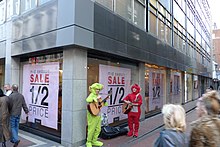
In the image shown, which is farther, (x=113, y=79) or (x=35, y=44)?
(x=113, y=79)

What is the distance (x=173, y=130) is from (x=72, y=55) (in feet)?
15.1

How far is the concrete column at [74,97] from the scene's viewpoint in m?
6.30

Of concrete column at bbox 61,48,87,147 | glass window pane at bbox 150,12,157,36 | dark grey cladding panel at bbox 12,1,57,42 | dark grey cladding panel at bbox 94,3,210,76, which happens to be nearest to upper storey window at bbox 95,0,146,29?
dark grey cladding panel at bbox 94,3,210,76

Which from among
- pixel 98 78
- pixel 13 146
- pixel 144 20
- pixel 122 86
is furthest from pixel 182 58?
pixel 13 146

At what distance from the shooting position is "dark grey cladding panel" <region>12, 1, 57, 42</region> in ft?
22.5

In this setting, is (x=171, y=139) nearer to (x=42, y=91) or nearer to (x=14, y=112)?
(x=14, y=112)

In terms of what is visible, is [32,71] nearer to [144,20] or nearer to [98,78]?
[98,78]

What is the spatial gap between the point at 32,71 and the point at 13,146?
319 centimetres

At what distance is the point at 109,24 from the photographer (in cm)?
775

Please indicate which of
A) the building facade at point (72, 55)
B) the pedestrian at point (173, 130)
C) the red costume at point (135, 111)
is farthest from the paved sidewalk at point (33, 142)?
the pedestrian at point (173, 130)

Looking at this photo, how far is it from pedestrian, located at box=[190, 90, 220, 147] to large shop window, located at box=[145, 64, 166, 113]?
31.1 ft

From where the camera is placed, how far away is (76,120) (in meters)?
6.38

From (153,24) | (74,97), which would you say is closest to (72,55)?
(74,97)

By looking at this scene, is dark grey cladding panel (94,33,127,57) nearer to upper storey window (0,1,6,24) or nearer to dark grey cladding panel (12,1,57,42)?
dark grey cladding panel (12,1,57,42)
